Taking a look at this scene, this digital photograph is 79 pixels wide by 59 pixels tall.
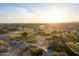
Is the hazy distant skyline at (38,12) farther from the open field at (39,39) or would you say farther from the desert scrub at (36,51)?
→ the desert scrub at (36,51)

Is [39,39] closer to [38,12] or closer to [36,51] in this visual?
[36,51]

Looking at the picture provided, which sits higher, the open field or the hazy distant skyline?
the hazy distant skyline

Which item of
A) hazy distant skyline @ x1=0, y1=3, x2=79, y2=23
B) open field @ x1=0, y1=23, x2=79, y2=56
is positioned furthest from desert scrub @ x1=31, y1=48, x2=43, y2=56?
hazy distant skyline @ x1=0, y1=3, x2=79, y2=23

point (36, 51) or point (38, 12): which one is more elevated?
point (38, 12)

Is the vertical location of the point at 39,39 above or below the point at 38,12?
below

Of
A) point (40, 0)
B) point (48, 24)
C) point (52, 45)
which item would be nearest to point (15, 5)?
point (40, 0)

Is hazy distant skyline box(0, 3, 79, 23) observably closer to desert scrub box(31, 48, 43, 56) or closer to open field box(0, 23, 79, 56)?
open field box(0, 23, 79, 56)

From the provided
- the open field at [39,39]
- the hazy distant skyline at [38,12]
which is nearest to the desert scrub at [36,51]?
the open field at [39,39]

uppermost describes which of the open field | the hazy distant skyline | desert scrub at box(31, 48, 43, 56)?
the hazy distant skyline

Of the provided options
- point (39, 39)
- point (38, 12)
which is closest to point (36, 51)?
point (39, 39)
